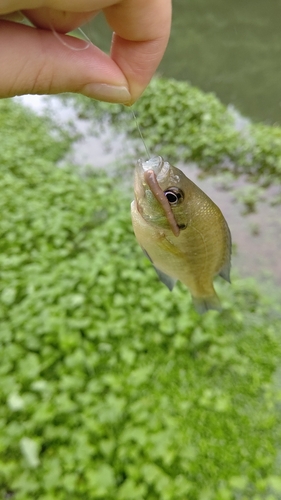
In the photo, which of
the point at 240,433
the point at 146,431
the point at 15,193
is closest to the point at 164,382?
the point at 146,431

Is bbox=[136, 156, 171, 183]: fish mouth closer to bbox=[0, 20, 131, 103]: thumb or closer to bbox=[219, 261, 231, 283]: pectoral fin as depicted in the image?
bbox=[0, 20, 131, 103]: thumb

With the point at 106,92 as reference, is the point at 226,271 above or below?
below

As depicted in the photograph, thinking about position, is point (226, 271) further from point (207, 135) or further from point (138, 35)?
point (207, 135)

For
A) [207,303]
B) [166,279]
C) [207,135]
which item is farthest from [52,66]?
[207,135]

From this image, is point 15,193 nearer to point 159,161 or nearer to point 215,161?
point 215,161

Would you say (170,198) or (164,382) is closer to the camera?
(170,198)

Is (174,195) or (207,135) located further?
(207,135)
